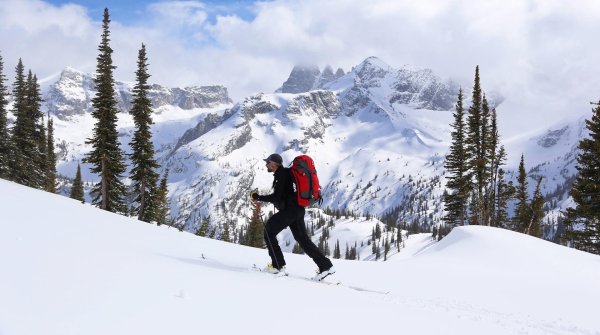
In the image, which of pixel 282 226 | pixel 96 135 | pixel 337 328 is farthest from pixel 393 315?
pixel 96 135

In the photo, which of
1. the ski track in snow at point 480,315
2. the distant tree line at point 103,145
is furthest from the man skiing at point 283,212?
the distant tree line at point 103,145

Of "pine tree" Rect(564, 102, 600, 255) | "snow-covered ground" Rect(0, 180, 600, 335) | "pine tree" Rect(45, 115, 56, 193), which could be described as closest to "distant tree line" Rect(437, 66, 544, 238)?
"pine tree" Rect(564, 102, 600, 255)

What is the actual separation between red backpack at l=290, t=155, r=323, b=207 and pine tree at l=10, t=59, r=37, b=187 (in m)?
40.9

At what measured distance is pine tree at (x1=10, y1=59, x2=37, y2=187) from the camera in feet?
133

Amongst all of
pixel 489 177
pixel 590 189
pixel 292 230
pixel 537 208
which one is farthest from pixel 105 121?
pixel 537 208

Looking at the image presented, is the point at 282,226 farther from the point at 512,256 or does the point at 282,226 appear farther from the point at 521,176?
the point at 521,176

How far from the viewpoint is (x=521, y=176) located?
1935 inches

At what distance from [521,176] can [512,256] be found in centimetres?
4019

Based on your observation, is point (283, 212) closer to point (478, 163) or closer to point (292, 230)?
point (292, 230)

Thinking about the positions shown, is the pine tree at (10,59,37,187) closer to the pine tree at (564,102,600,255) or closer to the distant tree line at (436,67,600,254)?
the distant tree line at (436,67,600,254)

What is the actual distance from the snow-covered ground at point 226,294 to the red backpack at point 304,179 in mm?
1612

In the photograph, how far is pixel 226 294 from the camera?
5.66m

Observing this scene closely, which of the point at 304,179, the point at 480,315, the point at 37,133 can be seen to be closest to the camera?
the point at 480,315

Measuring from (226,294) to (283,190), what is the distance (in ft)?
10.3
